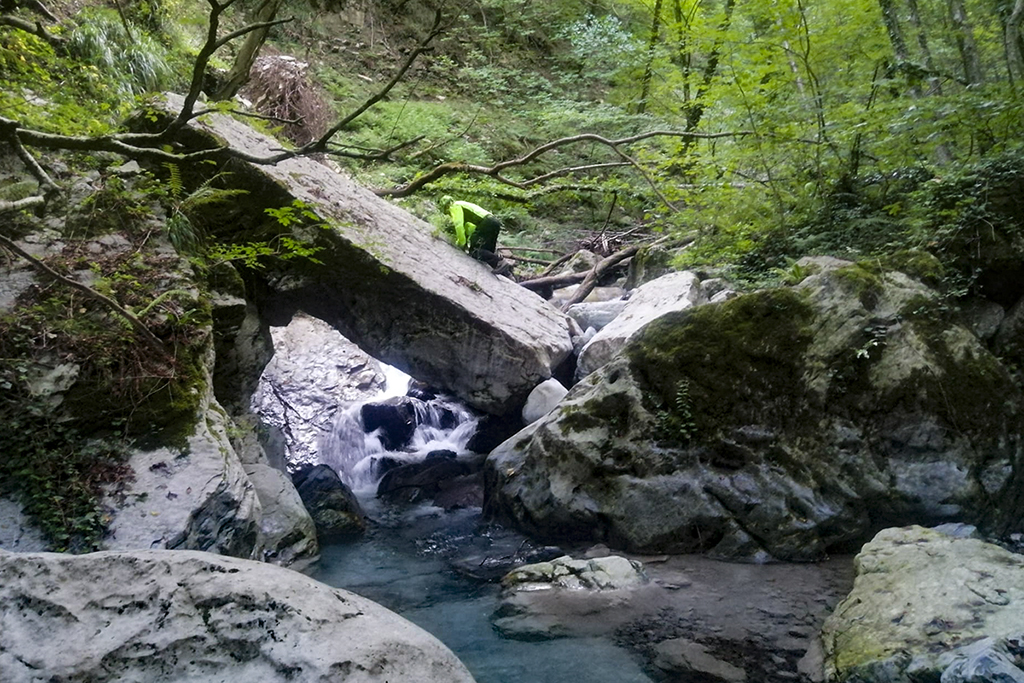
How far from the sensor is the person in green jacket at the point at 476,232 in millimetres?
Result: 8102

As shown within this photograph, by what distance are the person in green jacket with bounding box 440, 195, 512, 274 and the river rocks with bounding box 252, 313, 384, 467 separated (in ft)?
8.43

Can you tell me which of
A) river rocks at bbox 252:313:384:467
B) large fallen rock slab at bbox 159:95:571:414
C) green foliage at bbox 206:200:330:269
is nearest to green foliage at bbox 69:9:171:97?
large fallen rock slab at bbox 159:95:571:414

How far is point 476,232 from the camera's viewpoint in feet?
26.6

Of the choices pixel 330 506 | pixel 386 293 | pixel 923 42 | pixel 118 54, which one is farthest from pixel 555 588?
pixel 118 54

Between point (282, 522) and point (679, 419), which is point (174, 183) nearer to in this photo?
point (282, 522)

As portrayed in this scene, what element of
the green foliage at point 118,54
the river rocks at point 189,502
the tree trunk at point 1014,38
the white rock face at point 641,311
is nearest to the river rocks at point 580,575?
the river rocks at point 189,502

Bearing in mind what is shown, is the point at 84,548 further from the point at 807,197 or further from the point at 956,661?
the point at 807,197

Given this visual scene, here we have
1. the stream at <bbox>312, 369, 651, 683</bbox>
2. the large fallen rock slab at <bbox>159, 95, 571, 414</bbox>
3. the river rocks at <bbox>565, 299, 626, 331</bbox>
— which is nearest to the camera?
the stream at <bbox>312, 369, 651, 683</bbox>

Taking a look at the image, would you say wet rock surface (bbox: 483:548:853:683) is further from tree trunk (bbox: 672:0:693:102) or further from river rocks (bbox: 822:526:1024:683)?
tree trunk (bbox: 672:0:693:102)

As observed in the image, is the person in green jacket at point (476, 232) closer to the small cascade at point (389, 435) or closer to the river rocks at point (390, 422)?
the small cascade at point (389, 435)

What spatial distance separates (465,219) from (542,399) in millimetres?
2655

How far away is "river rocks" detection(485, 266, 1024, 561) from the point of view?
15.1ft

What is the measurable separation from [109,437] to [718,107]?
635 centimetres

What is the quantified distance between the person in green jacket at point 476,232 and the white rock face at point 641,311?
5.64ft
